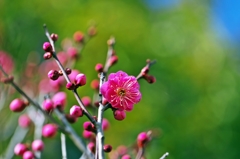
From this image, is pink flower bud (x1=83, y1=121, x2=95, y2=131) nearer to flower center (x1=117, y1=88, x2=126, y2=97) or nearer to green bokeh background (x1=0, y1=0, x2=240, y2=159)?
flower center (x1=117, y1=88, x2=126, y2=97)

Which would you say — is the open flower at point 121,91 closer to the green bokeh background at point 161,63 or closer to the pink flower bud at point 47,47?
the pink flower bud at point 47,47

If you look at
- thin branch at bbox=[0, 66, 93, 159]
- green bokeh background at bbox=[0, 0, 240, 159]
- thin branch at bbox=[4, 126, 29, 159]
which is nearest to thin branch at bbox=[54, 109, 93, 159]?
thin branch at bbox=[0, 66, 93, 159]

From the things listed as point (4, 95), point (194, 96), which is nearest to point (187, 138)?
point (194, 96)

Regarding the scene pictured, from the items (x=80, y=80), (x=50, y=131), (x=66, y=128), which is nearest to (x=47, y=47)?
(x=80, y=80)

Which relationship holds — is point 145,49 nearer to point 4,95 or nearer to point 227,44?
point 227,44

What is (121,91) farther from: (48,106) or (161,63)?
(161,63)

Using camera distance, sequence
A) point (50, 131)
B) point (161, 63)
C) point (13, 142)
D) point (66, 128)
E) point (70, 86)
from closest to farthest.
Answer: point (70, 86)
point (66, 128)
point (50, 131)
point (13, 142)
point (161, 63)

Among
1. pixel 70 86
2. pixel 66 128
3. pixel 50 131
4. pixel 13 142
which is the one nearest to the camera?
pixel 70 86
